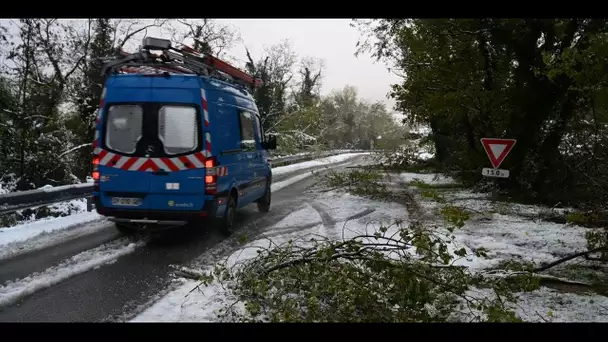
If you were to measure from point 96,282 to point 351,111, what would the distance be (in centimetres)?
5155

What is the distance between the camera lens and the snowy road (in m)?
3.90

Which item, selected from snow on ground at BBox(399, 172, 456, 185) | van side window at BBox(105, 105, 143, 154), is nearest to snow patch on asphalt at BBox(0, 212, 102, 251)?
van side window at BBox(105, 105, 143, 154)

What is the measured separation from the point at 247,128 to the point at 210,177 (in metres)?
2.39

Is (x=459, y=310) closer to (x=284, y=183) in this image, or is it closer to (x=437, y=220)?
(x=437, y=220)

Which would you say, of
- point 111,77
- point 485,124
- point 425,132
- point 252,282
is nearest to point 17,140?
point 111,77

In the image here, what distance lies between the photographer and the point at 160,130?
258 inches

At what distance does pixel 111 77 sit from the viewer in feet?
22.2

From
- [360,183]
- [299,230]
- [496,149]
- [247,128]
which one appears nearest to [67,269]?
[299,230]

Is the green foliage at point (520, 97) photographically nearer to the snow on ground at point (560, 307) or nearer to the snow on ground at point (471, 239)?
the snow on ground at point (471, 239)

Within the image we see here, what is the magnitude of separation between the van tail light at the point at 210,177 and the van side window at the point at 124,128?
113cm

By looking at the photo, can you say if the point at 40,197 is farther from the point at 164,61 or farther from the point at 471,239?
the point at 471,239

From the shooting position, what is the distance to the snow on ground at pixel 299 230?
387cm

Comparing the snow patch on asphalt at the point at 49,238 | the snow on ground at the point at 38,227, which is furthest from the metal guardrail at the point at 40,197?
the snow patch on asphalt at the point at 49,238

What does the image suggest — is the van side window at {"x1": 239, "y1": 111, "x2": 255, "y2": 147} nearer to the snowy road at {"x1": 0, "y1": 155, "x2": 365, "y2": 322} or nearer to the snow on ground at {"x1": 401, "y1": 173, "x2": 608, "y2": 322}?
the snowy road at {"x1": 0, "y1": 155, "x2": 365, "y2": 322}
